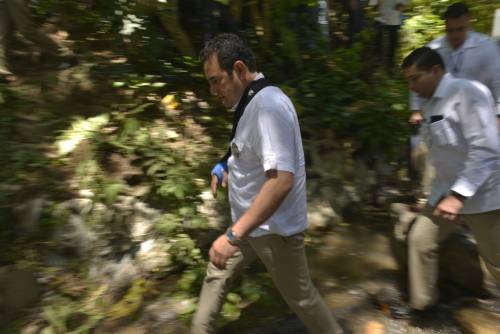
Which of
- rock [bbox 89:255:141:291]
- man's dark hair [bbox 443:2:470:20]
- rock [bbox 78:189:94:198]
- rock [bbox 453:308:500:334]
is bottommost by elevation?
rock [bbox 453:308:500:334]

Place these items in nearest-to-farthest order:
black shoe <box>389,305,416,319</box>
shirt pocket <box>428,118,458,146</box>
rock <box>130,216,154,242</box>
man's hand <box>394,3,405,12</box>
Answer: shirt pocket <box>428,118,458,146</box>, black shoe <box>389,305,416,319</box>, rock <box>130,216,154,242</box>, man's hand <box>394,3,405,12</box>

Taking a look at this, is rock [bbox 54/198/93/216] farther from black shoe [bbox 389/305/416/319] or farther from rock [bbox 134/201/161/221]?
black shoe [bbox 389/305/416/319]

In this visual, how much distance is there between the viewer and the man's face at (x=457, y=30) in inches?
152

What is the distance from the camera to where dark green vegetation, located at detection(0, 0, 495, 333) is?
12.8 feet

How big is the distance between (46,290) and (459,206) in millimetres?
3159

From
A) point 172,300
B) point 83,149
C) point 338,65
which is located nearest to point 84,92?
point 83,149

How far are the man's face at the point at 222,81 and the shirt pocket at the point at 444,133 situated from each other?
4.26 ft

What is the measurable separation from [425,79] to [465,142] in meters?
0.46

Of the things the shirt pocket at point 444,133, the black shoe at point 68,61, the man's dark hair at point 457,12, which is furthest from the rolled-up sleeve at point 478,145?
the black shoe at point 68,61

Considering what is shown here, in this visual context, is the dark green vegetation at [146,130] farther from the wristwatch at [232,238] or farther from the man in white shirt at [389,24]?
the wristwatch at [232,238]

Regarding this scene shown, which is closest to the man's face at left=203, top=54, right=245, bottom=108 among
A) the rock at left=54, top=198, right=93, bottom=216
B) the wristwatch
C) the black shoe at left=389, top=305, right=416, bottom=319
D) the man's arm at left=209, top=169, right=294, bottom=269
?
the man's arm at left=209, top=169, right=294, bottom=269

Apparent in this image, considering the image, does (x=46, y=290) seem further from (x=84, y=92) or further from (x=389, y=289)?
(x=389, y=289)

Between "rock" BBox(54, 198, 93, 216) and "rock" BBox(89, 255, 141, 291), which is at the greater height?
"rock" BBox(54, 198, 93, 216)

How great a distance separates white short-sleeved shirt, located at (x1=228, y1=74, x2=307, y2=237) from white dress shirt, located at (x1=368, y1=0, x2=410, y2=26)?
5.14 m
